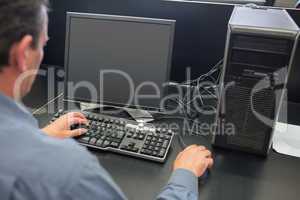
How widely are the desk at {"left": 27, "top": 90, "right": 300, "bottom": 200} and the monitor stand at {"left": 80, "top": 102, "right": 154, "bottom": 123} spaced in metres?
0.18

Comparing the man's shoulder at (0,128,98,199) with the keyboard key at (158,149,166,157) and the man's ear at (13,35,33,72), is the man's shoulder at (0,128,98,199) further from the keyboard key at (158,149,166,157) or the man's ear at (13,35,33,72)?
the keyboard key at (158,149,166,157)

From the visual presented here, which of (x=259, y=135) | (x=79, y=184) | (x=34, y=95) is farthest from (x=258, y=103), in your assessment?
(x=34, y=95)

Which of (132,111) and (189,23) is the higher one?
(189,23)

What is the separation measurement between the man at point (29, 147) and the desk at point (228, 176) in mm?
329

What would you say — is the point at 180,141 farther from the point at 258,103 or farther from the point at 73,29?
the point at 73,29

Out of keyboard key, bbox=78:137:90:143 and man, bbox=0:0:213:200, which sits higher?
man, bbox=0:0:213:200

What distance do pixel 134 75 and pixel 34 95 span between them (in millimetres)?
490

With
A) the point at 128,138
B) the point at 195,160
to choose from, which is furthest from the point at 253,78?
the point at 128,138

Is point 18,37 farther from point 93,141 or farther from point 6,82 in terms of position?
point 93,141

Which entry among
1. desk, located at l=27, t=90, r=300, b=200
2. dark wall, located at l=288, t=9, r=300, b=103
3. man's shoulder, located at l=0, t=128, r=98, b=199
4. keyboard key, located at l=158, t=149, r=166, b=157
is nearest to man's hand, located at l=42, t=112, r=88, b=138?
desk, located at l=27, t=90, r=300, b=200

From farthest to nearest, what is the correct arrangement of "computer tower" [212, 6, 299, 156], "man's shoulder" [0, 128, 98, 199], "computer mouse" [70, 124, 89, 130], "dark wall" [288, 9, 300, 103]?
1. "dark wall" [288, 9, 300, 103]
2. "computer mouse" [70, 124, 89, 130]
3. "computer tower" [212, 6, 299, 156]
4. "man's shoulder" [0, 128, 98, 199]

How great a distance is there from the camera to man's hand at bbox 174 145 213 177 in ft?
2.92

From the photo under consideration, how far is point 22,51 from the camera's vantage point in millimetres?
550

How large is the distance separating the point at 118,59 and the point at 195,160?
0.47m
